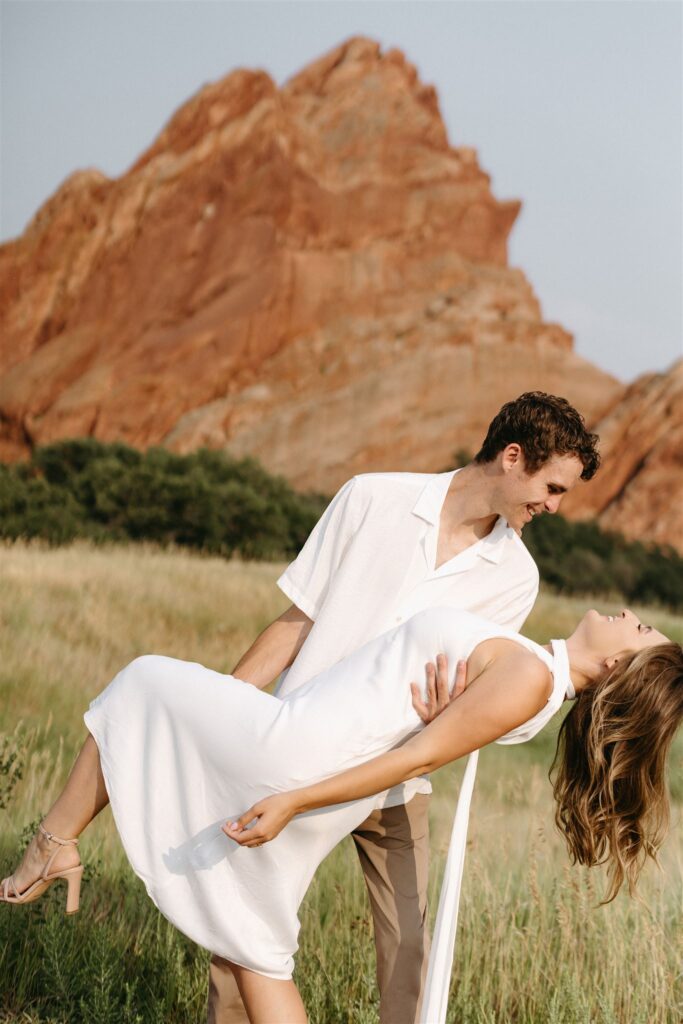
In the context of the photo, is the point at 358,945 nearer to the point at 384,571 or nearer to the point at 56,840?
the point at 384,571

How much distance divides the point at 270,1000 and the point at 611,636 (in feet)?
4.17

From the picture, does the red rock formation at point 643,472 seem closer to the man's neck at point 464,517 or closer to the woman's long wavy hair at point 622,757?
the man's neck at point 464,517

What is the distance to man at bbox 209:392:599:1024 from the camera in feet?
9.71

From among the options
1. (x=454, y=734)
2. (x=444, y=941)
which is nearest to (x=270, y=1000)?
(x=444, y=941)

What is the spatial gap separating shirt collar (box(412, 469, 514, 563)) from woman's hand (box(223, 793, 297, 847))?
1.13m

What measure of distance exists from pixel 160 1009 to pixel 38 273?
56297 millimetres

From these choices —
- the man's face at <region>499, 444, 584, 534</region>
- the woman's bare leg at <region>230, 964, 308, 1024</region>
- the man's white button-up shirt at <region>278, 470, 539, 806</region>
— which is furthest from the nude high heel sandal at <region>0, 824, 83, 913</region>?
the man's face at <region>499, 444, 584, 534</region>

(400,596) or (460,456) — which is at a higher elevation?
(400,596)

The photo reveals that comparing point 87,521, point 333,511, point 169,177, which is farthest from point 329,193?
point 333,511

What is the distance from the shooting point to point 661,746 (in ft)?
9.00

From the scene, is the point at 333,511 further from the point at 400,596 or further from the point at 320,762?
the point at 320,762

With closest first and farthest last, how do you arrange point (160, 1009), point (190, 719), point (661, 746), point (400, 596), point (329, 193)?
1. point (190, 719)
2. point (661, 746)
3. point (400, 596)
4. point (160, 1009)
5. point (329, 193)

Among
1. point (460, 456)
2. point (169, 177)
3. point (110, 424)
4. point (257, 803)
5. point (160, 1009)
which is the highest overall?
point (169, 177)

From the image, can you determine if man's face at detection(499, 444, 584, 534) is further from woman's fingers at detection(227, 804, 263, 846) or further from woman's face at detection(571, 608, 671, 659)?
woman's fingers at detection(227, 804, 263, 846)
